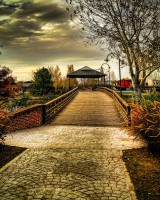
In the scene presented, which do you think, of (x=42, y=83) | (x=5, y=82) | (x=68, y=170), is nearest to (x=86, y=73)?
(x=42, y=83)

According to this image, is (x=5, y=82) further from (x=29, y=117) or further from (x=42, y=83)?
(x=42, y=83)

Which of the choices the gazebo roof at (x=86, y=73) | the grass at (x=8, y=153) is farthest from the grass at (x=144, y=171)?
the gazebo roof at (x=86, y=73)

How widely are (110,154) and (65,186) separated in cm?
280

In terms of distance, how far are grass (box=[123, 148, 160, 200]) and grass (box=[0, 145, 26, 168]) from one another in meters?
3.30

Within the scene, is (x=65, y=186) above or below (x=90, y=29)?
below

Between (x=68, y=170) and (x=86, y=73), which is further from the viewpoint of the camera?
(x=86, y=73)

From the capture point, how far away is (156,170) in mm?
6617

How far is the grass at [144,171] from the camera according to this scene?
530 centimetres

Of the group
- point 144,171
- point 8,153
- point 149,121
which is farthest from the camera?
point 8,153

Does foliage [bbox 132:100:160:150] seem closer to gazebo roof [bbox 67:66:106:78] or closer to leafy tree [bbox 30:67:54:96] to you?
gazebo roof [bbox 67:66:106:78]

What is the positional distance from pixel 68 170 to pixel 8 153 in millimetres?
2581

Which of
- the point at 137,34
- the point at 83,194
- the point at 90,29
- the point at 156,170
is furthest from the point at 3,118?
the point at 137,34

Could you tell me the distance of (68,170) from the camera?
6598 mm

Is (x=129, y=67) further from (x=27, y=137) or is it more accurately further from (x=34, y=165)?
(x=34, y=165)
